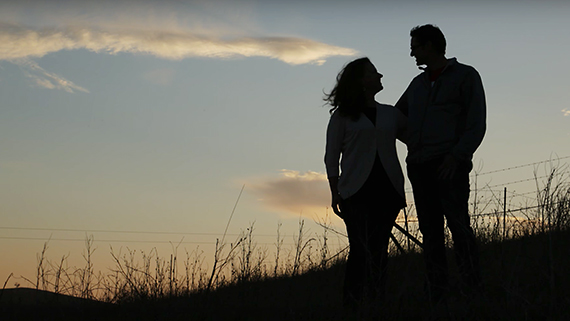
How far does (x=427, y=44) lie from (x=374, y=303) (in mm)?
1752

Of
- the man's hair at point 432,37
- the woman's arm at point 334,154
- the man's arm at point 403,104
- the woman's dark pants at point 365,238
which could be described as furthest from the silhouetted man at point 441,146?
the woman's arm at point 334,154

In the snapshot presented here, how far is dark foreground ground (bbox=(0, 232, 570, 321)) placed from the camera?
9.84 feet

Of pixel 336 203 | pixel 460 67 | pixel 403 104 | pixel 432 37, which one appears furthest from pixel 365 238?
pixel 432 37

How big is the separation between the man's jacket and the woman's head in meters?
0.33

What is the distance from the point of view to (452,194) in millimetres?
3283

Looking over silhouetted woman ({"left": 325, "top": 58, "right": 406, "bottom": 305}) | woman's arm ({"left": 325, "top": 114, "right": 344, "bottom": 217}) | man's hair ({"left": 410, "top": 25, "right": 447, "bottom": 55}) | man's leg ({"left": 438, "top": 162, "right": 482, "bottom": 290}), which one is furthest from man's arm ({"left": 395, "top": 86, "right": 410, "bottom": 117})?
man's leg ({"left": 438, "top": 162, "right": 482, "bottom": 290})

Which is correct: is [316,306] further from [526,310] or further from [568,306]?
[568,306]

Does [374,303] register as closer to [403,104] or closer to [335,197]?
[335,197]

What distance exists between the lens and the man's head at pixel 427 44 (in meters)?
3.51

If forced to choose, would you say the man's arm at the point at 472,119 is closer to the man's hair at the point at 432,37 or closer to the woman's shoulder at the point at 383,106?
the man's hair at the point at 432,37

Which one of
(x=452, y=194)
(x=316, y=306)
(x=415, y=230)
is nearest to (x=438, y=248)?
(x=452, y=194)

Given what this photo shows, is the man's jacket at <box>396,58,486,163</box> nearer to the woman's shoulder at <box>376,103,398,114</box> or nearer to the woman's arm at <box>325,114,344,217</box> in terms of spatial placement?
the woman's shoulder at <box>376,103,398,114</box>

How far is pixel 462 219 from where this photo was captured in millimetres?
3268

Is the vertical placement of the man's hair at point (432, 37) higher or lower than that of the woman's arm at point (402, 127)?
higher
